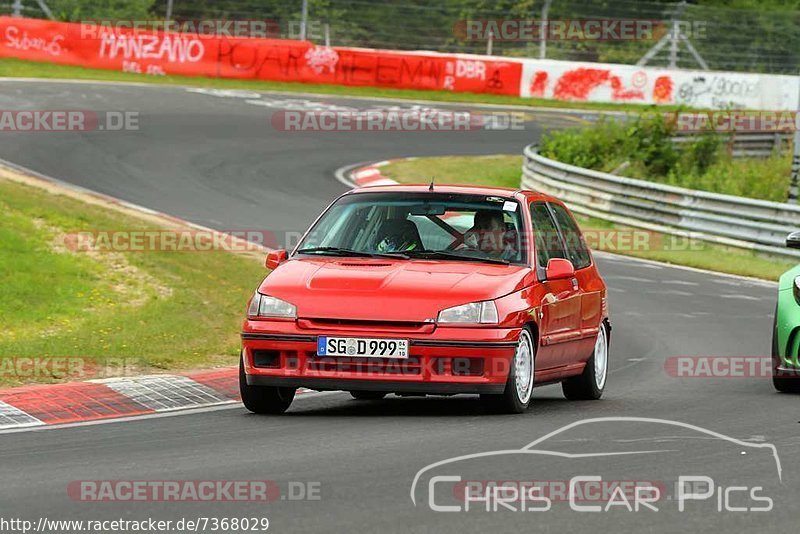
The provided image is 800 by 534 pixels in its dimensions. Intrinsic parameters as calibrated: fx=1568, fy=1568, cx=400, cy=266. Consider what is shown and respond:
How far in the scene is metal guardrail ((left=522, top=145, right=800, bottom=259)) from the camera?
2356 cm

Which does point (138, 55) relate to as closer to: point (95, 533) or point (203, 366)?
point (203, 366)

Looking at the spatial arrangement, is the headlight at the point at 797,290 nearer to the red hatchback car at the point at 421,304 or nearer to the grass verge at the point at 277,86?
the red hatchback car at the point at 421,304

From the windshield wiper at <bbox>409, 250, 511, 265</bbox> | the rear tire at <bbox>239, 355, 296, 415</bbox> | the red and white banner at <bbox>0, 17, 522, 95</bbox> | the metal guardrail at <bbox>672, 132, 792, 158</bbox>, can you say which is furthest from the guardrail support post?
the red and white banner at <bbox>0, 17, 522, 95</bbox>

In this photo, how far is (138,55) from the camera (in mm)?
40281

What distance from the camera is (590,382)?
36.0ft

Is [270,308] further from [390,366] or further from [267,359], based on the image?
[390,366]

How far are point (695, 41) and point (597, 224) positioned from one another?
17.0 meters

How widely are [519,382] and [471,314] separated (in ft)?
1.93

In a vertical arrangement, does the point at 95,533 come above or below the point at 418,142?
above

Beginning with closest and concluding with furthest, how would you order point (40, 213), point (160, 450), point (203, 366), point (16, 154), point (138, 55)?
1. point (160, 450)
2. point (203, 366)
3. point (40, 213)
4. point (16, 154)
5. point (138, 55)

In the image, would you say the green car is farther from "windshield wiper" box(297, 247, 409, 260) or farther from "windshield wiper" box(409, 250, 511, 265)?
"windshield wiper" box(297, 247, 409, 260)

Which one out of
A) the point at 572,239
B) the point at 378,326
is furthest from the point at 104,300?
the point at 378,326

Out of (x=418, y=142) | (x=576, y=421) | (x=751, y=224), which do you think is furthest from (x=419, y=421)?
(x=418, y=142)

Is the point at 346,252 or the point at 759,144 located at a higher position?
the point at 346,252
